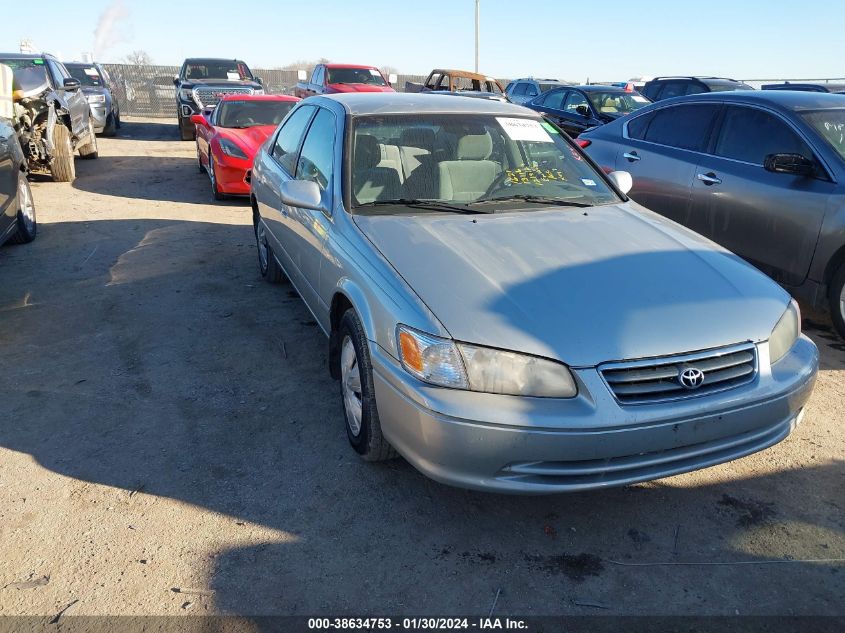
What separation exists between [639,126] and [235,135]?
5.42 meters

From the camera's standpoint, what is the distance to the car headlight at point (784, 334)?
282 centimetres

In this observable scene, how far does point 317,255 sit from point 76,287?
10.2 ft

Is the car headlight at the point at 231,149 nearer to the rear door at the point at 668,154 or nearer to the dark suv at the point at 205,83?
the rear door at the point at 668,154

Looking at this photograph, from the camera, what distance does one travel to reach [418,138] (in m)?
3.96

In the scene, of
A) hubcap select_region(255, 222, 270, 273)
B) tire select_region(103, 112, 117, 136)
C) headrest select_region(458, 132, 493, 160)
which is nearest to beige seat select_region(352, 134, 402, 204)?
headrest select_region(458, 132, 493, 160)

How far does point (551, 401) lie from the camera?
2492 mm

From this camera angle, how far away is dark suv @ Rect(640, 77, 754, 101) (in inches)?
570

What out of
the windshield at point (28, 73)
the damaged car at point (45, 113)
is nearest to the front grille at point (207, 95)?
the damaged car at point (45, 113)

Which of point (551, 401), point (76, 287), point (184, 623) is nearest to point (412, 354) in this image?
point (551, 401)

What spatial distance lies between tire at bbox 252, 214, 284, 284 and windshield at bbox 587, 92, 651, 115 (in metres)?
9.17

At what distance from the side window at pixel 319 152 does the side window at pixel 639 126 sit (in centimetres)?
323

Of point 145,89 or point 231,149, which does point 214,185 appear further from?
point 145,89

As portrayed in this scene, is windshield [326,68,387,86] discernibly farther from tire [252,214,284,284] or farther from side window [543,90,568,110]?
tire [252,214,284,284]

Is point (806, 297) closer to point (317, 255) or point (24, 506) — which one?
point (317, 255)
